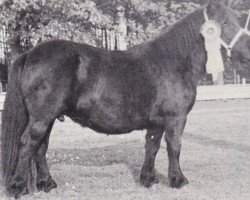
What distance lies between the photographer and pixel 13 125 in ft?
17.7

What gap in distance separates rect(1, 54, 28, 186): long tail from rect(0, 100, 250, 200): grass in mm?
442

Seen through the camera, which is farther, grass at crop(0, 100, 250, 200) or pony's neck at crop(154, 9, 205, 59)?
pony's neck at crop(154, 9, 205, 59)

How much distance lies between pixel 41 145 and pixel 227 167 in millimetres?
3140

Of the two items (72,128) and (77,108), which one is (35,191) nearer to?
(77,108)

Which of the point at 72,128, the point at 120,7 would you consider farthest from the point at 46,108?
the point at 120,7

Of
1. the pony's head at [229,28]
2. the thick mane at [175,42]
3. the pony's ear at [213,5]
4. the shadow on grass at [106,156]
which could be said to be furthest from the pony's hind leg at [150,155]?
the pony's ear at [213,5]

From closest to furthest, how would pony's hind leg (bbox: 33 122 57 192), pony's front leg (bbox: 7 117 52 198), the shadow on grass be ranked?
1. pony's front leg (bbox: 7 117 52 198)
2. pony's hind leg (bbox: 33 122 57 192)
3. the shadow on grass

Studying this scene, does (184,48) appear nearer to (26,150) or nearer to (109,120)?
(109,120)

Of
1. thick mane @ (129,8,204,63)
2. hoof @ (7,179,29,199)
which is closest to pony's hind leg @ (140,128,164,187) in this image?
thick mane @ (129,8,204,63)

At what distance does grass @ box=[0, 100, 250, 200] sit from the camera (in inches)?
219

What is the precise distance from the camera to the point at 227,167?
7.03 metres

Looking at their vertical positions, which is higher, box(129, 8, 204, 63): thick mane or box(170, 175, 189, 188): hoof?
box(129, 8, 204, 63): thick mane

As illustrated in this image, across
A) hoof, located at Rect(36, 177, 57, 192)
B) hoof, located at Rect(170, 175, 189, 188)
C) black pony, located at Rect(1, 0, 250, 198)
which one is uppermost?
black pony, located at Rect(1, 0, 250, 198)

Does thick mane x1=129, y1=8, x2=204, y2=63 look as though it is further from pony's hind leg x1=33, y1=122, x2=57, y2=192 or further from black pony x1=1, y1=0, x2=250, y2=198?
pony's hind leg x1=33, y1=122, x2=57, y2=192
